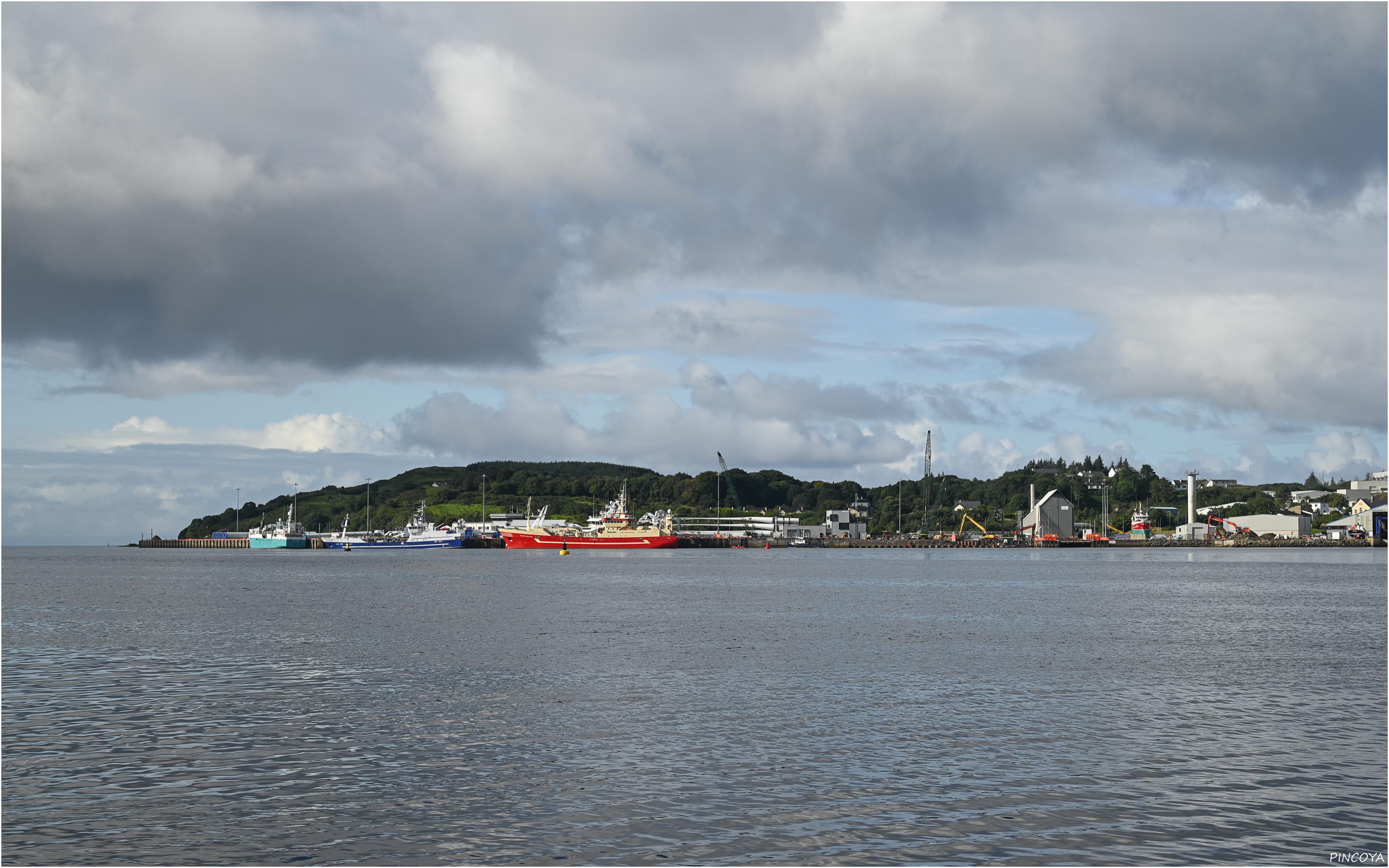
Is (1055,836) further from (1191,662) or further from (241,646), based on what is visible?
(241,646)

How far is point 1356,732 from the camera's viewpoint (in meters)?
34.9

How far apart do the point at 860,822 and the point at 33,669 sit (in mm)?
42751

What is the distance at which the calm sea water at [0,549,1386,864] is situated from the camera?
76.4ft

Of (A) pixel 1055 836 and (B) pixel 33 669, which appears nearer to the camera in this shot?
(A) pixel 1055 836

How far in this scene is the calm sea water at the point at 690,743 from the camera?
76.4 ft

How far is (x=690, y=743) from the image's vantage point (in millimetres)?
33094

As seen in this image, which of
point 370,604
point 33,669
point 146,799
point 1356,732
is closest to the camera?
point 146,799

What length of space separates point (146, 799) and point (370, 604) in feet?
246

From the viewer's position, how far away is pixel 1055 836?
2341 centimetres

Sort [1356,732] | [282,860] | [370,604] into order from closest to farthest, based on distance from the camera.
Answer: [282,860], [1356,732], [370,604]

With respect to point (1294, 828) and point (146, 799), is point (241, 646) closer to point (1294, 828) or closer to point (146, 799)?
point (146, 799)

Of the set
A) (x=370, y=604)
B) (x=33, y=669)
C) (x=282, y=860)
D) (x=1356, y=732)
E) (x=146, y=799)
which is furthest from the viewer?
(x=370, y=604)

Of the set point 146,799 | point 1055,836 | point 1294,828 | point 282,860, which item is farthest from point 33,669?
point 1294,828

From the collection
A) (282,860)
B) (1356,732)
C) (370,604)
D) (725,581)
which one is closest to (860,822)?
(282,860)
